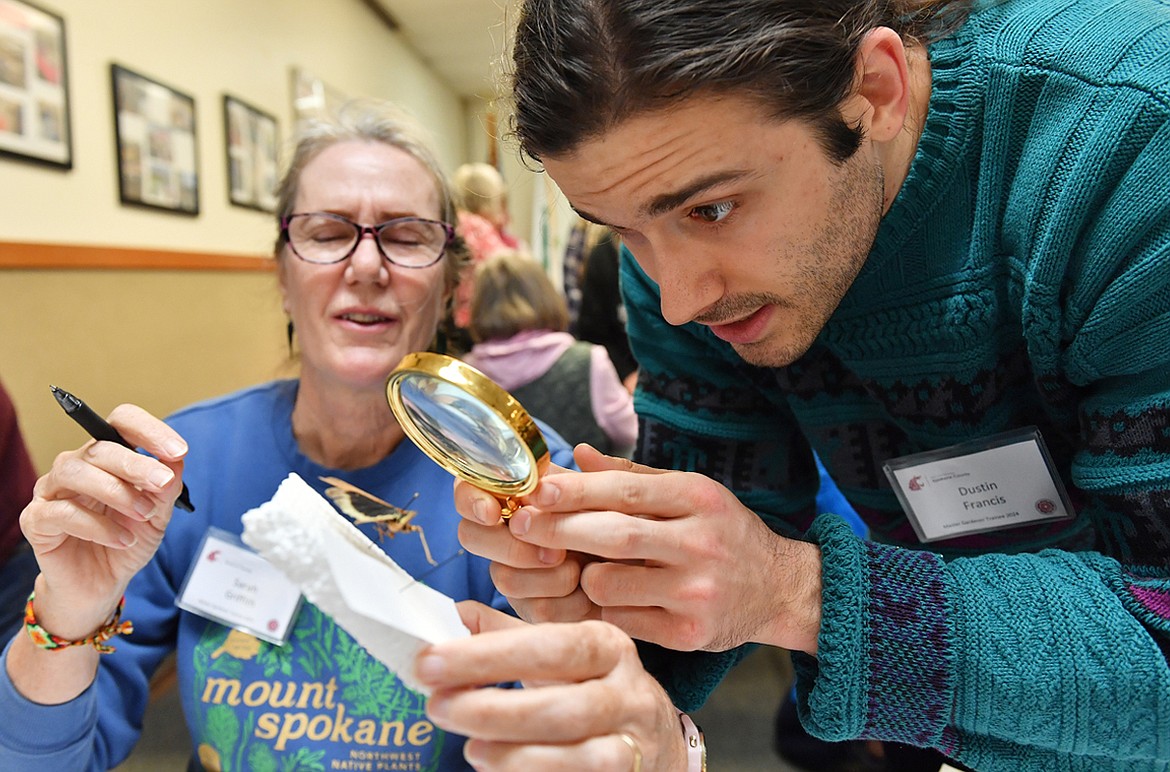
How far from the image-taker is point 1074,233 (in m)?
0.87

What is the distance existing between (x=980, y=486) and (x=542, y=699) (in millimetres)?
751

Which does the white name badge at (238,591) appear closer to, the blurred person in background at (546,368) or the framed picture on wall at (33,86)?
the blurred person in background at (546,368)

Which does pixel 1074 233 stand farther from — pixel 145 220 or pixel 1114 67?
pixel 145 220

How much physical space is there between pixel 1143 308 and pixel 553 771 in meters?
0.74

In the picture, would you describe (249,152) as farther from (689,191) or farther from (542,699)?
(542,699)

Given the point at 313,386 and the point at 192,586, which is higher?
the point at 313,386

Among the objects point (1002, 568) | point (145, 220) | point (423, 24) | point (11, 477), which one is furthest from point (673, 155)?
point (423, 24)

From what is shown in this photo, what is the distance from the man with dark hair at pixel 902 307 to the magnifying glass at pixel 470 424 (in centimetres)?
4

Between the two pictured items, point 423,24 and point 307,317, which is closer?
point 307,317

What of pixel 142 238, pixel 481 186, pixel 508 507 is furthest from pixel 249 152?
pixel 508 507

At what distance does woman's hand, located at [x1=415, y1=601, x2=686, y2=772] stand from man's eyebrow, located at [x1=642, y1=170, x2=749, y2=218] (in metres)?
0.46

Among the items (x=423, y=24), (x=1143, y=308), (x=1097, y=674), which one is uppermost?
(x=423, y=24)

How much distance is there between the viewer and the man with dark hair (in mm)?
813

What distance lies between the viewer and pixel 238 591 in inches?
51.5
